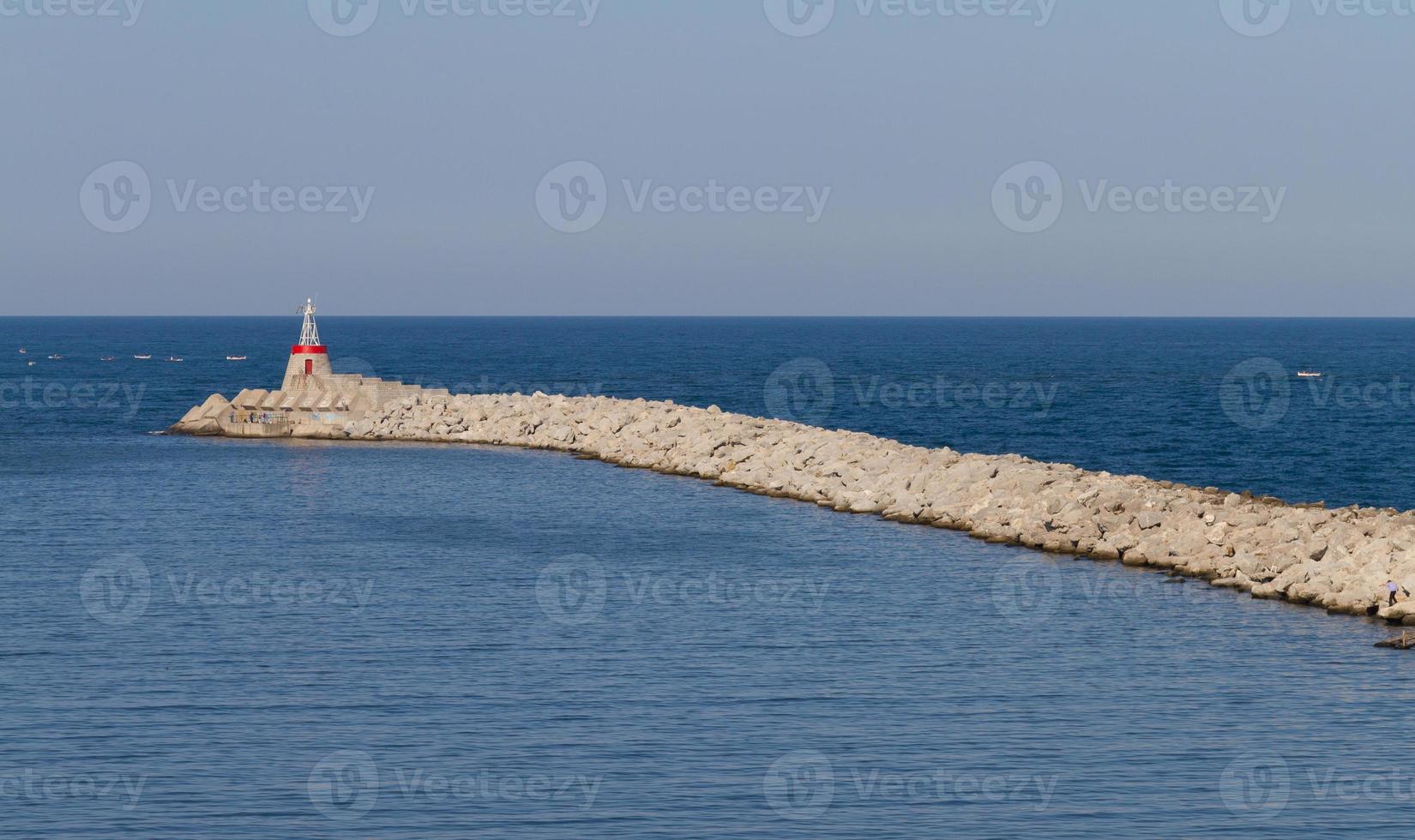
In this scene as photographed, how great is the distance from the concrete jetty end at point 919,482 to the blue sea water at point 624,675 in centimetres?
114

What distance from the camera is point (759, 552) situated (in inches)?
1398

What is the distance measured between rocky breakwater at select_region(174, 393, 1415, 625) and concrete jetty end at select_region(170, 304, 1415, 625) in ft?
0.15

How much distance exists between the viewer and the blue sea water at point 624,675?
59.2ft

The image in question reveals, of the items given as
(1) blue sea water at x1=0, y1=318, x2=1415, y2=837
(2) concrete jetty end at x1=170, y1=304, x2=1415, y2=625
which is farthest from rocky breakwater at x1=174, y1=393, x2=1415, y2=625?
(1) blue sea water at x1=0, y1=318, x2=1415, y2=837

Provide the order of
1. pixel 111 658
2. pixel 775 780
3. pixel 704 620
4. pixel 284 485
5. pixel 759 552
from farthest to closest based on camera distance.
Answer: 1. pixel 284 485
2. pixel 759 552
3. pixel 704 620
4. pixel 111 658
5. pixel 775 780

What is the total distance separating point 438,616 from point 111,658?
548cm

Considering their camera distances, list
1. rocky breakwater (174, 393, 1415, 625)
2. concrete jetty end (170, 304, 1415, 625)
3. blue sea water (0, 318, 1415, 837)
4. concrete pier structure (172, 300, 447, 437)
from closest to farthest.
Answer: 1. blue sea water (0, 318, 1415, 837)
2. rocky breakwater (174, 393, 1415, 625)
3. concrete jetty end (170, 304, 1415, 625)
4. concrete pier structure (172, 300, 447, 437)

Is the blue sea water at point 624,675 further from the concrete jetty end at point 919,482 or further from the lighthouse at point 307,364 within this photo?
the lighthouse at point 307,364

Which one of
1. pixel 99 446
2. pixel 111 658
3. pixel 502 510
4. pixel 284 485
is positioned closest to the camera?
pixel 111 658

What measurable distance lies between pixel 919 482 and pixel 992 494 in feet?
9.58

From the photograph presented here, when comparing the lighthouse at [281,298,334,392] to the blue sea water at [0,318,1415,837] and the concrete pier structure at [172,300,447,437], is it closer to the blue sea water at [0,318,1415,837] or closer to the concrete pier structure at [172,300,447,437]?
the concrete pier structure at [172,300,447,437]

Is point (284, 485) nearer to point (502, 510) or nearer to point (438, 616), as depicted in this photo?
point (502, 510)

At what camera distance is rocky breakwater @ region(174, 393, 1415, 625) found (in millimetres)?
30516

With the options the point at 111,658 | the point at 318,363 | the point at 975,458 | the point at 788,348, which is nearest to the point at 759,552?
the point at 975,458
